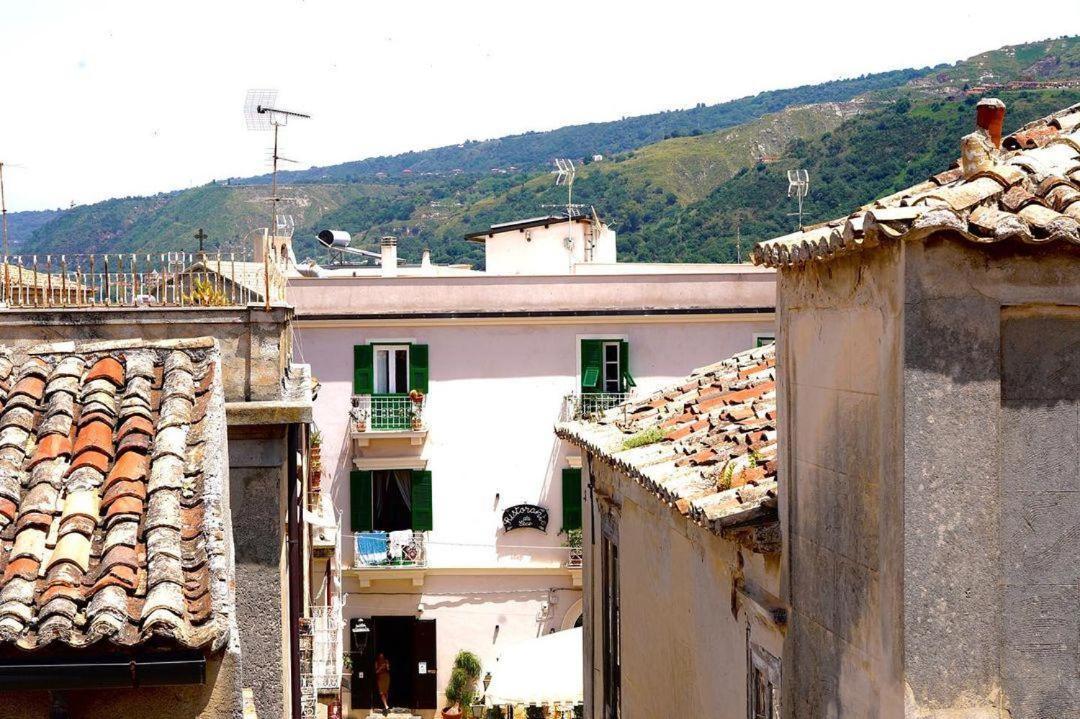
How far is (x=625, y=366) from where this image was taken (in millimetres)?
28641

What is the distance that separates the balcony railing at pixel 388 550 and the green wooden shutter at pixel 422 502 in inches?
11.7

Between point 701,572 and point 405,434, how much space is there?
18.6m

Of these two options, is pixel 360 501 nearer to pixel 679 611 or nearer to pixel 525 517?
pixel 525 517

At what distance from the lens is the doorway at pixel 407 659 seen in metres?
28.7

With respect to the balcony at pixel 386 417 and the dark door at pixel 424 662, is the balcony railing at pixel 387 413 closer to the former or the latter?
the balcony at pixel 386 417

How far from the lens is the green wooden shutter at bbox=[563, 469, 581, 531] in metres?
28.7

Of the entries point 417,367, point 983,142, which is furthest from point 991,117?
point 417,367

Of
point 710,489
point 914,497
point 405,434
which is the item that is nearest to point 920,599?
point 914,497

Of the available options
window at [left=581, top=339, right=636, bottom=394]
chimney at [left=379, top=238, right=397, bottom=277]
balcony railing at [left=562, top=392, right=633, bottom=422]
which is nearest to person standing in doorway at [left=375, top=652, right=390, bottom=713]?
balcony railing at [left=562, top=392, right=633, bottom=422]

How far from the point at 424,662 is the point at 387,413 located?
5.12 meters

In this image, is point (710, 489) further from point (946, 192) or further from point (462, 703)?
point (462, 703)

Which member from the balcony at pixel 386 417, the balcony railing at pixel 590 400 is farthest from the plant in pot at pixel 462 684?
the balcony railing at pixel 590 400

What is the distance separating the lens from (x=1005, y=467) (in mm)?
6027

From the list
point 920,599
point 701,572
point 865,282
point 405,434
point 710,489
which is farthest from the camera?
point 405,434
